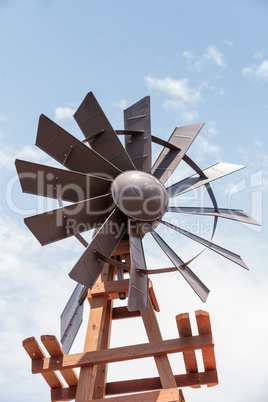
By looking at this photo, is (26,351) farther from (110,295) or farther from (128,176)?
(128,176)

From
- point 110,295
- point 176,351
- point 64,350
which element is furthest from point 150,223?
point 64,350

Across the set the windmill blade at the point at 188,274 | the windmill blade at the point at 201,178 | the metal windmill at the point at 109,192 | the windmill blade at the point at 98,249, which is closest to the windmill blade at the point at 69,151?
the metal windmill at the point at 109,192

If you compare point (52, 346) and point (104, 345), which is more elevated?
point (104, 345)

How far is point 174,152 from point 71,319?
303 centimetres

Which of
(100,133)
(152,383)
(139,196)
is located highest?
(100,133)

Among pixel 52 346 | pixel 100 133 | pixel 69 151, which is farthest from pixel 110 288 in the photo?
pixel 100 133

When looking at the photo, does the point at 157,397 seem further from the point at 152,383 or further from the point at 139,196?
the point at 139,196

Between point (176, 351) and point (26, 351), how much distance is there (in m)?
1.96

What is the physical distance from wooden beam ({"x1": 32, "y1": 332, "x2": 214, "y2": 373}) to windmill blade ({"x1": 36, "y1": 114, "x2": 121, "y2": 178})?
94.8 inches

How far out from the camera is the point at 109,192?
6281 mm

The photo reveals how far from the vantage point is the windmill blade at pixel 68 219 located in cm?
543

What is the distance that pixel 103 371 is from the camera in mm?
6176

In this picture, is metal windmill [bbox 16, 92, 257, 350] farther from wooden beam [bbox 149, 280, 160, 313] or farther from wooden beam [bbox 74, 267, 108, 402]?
wooden beam [bbox 149, 280, 160, 313]

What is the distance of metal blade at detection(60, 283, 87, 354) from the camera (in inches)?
248
